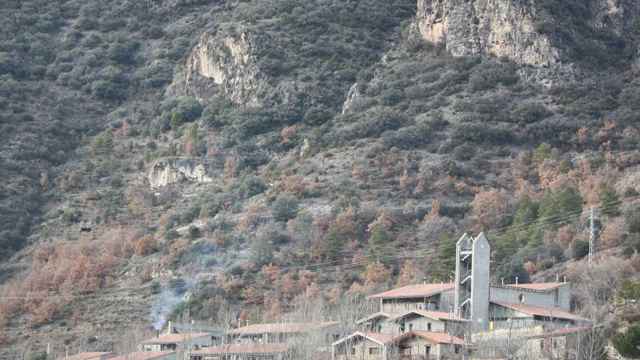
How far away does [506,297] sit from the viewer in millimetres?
93938

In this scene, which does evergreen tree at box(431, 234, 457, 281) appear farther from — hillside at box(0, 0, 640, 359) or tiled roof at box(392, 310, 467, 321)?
tiled roof at box(392, 310, 467, 321)

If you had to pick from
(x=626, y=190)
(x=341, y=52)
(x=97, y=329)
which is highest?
(x=341, y=52)

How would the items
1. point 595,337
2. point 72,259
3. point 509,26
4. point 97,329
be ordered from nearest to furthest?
point 595,337, point 97,329, point 72,259, point 509,26

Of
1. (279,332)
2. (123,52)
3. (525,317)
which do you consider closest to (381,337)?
(525,317)

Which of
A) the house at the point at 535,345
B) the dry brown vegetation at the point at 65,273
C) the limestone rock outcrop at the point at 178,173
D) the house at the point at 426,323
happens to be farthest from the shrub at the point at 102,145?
the house at the point at 535,345

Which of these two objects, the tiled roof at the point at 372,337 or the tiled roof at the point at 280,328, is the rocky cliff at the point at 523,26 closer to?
the tiled roof at the point at 280,328

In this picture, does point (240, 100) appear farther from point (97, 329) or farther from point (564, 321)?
point (564, 321)

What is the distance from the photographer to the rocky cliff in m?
140

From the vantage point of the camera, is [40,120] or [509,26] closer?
[509,26]

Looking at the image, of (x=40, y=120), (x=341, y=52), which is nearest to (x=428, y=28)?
(x=341, y=52)

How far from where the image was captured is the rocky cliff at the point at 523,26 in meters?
140

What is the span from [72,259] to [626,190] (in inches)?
1325

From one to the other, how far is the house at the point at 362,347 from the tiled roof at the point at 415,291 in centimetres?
473

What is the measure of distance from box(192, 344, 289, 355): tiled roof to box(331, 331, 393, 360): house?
277 centimetres
